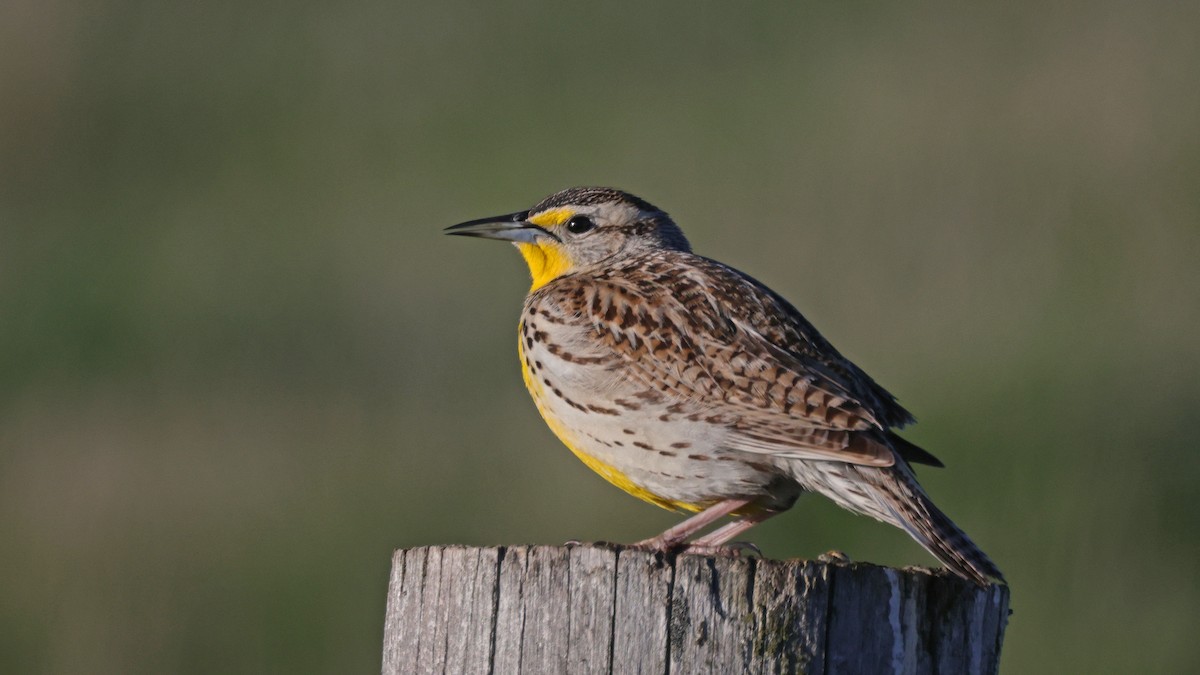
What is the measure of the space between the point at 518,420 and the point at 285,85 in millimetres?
5382

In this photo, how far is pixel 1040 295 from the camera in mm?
7234

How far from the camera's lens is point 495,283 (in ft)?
26.9

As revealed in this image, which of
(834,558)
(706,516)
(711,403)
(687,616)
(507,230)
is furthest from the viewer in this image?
(507,230)

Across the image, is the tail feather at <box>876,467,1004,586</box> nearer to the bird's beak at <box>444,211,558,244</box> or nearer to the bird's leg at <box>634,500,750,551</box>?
the bird's leg at <box>634,500,750,551</box>

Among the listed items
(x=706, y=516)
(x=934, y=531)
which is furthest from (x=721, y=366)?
(x=934, y=531)

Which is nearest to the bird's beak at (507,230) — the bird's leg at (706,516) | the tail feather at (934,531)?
the bird's leg at (706,516)

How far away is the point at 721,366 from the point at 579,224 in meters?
1.06

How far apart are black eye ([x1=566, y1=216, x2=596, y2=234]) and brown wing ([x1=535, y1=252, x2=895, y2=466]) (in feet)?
1.63

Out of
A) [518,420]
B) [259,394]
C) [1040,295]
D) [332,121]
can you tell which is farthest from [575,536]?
[332,121]

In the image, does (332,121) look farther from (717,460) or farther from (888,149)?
(717,460)

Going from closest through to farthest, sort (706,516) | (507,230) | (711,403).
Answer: (711,403), (706,516), (507,230)

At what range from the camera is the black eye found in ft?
14.7

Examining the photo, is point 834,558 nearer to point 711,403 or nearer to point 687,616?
point 687,616

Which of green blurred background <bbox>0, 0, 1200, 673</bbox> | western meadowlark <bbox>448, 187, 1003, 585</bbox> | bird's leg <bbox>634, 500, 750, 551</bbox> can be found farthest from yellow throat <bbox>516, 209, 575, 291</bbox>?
green blurred background <bbox>0, 0, 1200, 673</bbox>
